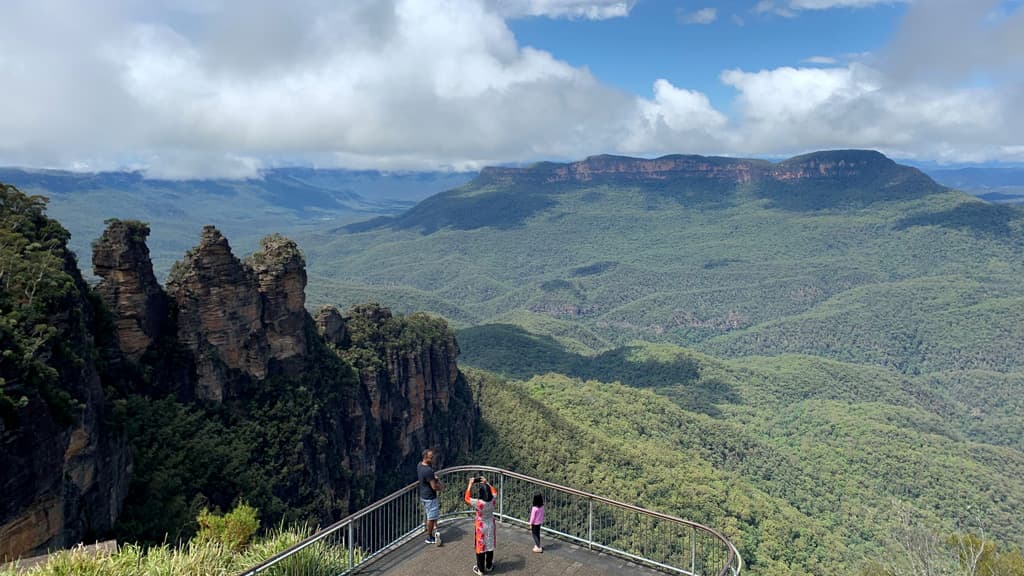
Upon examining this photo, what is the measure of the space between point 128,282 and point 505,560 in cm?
2402

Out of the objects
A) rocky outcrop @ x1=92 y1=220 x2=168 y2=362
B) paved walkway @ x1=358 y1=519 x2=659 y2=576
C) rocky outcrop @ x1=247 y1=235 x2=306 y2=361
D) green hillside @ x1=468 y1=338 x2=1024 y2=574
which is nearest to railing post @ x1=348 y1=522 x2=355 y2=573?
paved walkway @ x1=358 y1=519 x2=659 y2=576

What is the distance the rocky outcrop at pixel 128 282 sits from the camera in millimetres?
28656

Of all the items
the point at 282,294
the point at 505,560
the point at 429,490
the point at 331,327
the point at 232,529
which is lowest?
the point at 331,327

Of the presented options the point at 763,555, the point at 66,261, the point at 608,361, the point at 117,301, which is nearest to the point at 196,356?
the point at 117,301

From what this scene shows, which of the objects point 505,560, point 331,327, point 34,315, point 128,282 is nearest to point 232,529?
point 505,560

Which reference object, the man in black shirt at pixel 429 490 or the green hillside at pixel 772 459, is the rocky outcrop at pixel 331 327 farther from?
the man in black shirt at pixel 429 490

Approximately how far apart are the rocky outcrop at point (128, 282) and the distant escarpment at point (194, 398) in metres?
0.07

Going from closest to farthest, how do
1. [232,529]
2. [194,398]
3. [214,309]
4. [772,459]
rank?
[232,529], [194,398], [214,309], [772,459]

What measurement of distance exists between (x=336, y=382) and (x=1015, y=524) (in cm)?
7443

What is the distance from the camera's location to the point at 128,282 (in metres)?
29.2

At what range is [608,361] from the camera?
12756 cm

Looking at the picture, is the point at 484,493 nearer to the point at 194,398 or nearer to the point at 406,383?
the point at 194,398

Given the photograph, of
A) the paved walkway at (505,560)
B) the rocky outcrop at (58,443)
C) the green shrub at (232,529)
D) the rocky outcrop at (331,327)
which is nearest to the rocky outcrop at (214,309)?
the rocky outcrop at (58,443)

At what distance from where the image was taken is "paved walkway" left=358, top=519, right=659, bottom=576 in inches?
567
